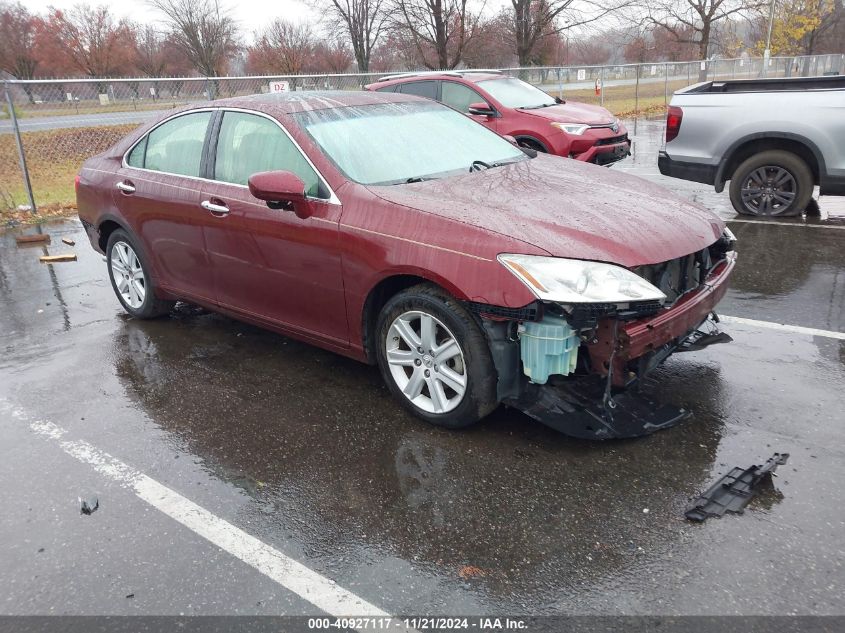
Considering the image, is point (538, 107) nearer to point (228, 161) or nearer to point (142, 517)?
point (228, 161)

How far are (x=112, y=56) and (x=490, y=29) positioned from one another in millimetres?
22084

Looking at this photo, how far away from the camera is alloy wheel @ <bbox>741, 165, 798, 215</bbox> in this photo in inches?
307

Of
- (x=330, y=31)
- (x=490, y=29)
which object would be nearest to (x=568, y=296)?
(x=490, y=29)

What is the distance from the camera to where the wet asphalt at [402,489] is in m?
2.54

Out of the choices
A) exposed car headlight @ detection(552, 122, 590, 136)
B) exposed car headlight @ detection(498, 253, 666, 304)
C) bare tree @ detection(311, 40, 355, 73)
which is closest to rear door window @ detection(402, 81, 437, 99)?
exposed car headlight @ detection(552, 122, 590, 136)

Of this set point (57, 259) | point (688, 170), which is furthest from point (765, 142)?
point (57, 259)

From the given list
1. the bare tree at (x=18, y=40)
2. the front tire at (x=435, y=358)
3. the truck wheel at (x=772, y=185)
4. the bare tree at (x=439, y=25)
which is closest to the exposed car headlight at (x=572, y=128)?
the truck wheel at (x=772, y=185)

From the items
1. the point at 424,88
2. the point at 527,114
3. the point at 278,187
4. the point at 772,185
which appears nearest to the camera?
the point at 278,187

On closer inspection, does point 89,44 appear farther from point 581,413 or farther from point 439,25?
point 581,413

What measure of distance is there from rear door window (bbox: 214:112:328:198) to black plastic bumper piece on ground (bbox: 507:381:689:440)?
164cm

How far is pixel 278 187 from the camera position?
3.75 metres

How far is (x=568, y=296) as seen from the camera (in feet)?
9.93

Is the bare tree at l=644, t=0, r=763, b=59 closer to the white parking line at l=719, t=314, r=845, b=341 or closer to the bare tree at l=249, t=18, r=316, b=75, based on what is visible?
the bare tree at l=249, t=18, r=316, b=75

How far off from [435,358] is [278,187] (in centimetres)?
127
